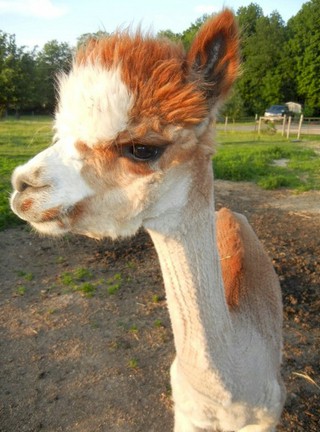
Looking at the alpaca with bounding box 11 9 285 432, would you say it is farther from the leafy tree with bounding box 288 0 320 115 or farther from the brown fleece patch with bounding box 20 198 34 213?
the leafy tree with bounding box 288 0 320 115

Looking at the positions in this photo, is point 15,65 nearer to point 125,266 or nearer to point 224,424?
point 125,266

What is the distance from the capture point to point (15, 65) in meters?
38.8

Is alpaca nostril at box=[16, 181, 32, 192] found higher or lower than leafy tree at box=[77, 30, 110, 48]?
lower

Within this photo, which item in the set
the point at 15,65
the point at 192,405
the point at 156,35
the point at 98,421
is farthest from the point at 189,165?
the point at 15,65

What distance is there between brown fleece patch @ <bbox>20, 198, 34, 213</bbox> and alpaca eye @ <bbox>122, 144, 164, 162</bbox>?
39cm

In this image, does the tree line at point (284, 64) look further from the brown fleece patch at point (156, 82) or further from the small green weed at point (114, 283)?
the brown fleece patch at point (156, 82)

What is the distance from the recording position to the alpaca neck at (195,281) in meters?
1.73

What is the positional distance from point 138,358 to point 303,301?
1943 millimetres

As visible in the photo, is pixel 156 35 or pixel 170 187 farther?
pixel 156 35

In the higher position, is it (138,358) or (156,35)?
(156,35)

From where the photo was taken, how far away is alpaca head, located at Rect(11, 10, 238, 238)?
1.50 meters

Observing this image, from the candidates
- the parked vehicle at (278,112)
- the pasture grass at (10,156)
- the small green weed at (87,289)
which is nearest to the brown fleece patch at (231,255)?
the pasture grass at (10,156)

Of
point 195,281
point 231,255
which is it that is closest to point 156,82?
point 195,281

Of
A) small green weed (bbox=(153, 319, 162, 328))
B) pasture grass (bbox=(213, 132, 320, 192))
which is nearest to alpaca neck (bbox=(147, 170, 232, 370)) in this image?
small green weed (bbox=(153, 319, 162, 328))
